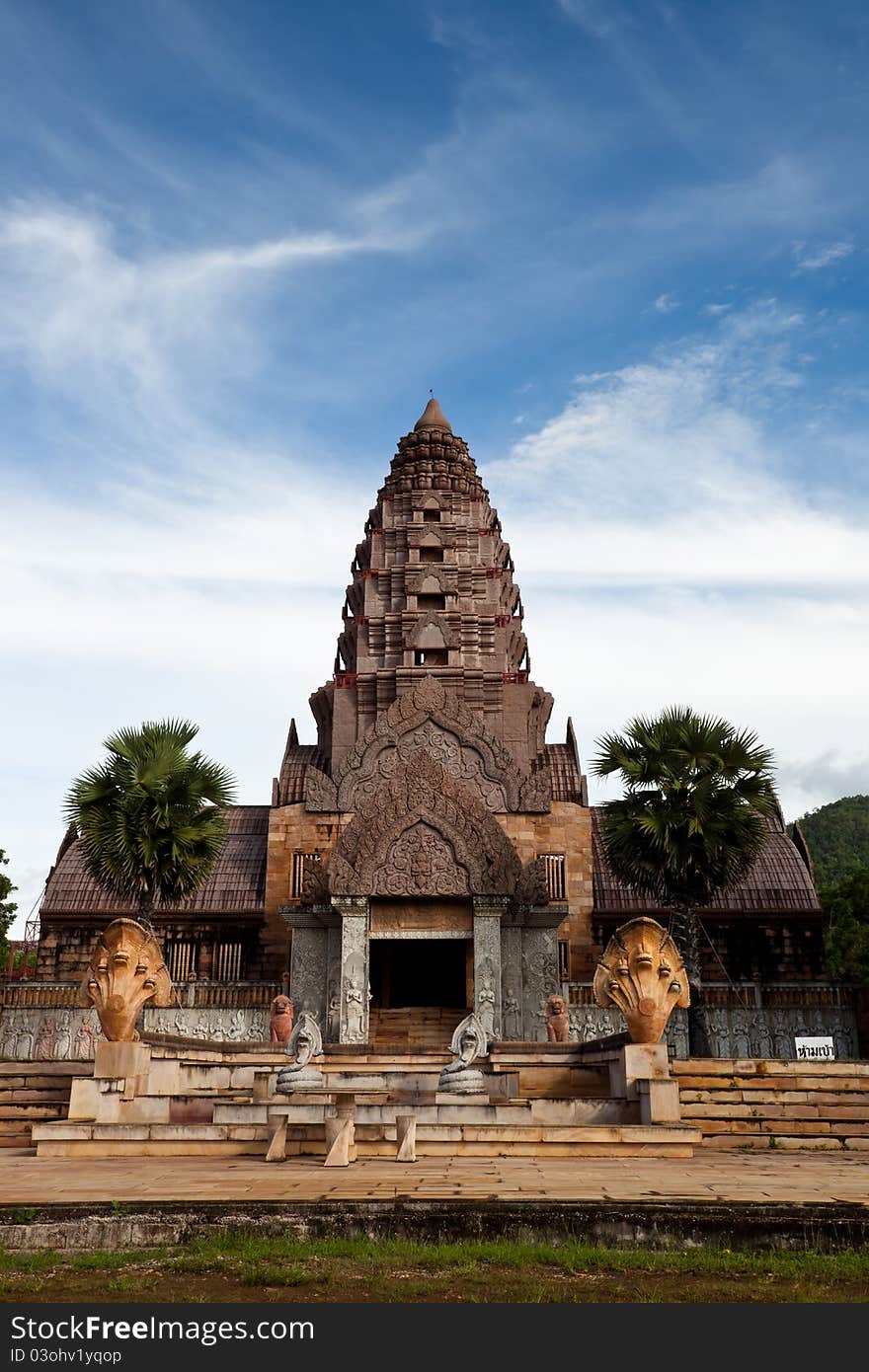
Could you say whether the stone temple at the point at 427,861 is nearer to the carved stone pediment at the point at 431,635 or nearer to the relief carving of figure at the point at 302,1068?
the carved stone pediment at the point at 431,635

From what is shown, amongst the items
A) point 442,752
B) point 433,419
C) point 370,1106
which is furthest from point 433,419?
point 370,1106

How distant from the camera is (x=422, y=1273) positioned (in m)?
6.20

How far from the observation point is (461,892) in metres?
24.4

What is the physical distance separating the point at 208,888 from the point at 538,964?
1150cm

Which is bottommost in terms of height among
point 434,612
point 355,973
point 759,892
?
point 355,973

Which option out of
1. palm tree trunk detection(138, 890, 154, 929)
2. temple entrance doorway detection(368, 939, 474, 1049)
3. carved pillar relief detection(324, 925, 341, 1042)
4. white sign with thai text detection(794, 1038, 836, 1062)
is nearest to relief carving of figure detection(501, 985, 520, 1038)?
temple entrance doorway detection(368, 939, 474, 1049)

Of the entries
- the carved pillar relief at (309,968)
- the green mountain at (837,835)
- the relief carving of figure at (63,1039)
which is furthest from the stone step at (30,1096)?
the green mountain at (837,835)

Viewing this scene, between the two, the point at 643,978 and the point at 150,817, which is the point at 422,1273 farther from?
the point at 150,817

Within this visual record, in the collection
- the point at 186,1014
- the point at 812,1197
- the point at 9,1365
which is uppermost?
the point at 186,1014

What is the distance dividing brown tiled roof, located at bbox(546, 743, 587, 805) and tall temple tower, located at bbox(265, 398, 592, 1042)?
0.07 meters

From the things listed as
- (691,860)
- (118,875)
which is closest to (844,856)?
(691,860)

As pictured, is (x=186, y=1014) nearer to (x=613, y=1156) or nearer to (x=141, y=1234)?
(x=613, y=1156)

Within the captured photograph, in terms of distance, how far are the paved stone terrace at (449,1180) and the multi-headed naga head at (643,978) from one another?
2403 millimetres

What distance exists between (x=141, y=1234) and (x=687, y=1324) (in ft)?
11.9
